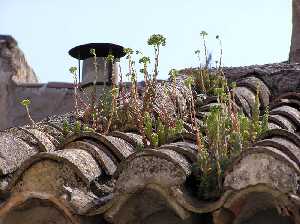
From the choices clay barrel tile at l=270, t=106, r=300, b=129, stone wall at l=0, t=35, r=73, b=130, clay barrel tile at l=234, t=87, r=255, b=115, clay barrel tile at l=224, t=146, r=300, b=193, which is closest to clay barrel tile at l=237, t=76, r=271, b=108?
clay barrel tile at l=234, t=87, r=255, b=115

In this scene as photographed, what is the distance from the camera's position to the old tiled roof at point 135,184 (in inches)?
105

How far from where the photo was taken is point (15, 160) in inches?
137

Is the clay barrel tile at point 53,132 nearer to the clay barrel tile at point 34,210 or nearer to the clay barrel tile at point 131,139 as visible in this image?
the clay barrel tile at point 131,139

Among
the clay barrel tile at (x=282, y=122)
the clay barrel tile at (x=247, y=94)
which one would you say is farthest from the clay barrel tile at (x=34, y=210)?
the clay barrel tile at (x=247, y=94)

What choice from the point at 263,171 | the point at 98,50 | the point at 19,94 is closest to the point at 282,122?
the point at 263,171

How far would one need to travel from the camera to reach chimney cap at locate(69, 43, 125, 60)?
25.3 ft

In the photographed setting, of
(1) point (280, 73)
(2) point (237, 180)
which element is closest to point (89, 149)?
(2) point (237, 180)

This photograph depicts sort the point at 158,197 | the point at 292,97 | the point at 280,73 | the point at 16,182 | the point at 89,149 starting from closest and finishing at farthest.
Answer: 1. the point at 158,197
2. the point at 16,182
3. the point at 89,149
4. the point at 292,97
5. the point at 280,73

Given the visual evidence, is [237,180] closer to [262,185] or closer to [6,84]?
[262,185]

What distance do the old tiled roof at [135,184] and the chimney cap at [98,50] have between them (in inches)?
167

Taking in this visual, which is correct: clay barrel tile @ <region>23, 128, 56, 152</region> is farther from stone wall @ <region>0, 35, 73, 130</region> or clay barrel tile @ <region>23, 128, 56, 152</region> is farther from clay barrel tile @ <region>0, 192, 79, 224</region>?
stone wall @ <region>0, 35, 73, 130</region>

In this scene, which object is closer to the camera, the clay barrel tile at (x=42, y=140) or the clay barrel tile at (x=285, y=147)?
the clay barrel tile at (x=285, y=147)

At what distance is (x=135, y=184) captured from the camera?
282 cm

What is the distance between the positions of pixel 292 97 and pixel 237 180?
2465 mm
